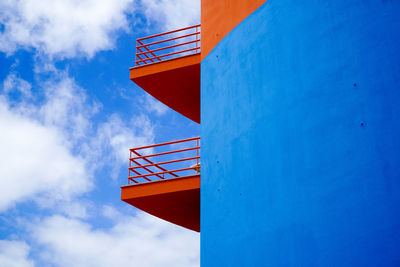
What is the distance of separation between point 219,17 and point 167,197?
544 cm

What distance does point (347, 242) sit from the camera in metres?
7.90

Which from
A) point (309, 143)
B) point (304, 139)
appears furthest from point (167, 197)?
point (309, 143)

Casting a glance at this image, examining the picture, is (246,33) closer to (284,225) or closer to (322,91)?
(322,91)

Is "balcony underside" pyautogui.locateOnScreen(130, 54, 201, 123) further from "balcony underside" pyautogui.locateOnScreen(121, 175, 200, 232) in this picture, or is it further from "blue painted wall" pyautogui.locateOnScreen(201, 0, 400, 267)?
"balcony underside" pyautogui.locateOnScreen(121, 175, 200, 232)

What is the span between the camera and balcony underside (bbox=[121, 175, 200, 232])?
1255 centimetres

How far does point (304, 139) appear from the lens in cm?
915

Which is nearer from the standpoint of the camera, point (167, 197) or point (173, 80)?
point (167, 197)

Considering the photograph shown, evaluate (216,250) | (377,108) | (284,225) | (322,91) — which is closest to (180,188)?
(216,250)

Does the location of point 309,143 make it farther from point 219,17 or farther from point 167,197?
point 219,17

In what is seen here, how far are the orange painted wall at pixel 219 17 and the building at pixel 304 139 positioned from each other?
4.0 inches

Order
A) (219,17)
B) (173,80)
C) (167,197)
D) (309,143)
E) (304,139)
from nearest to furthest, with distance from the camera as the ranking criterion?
Result: (309,143)
(304,139)
(219,17)
(167,197)
(173,80)

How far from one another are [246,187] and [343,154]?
8.03ft

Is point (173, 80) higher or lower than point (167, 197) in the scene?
higher

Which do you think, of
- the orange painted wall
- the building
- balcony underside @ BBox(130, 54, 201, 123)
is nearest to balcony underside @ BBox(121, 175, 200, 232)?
the building
